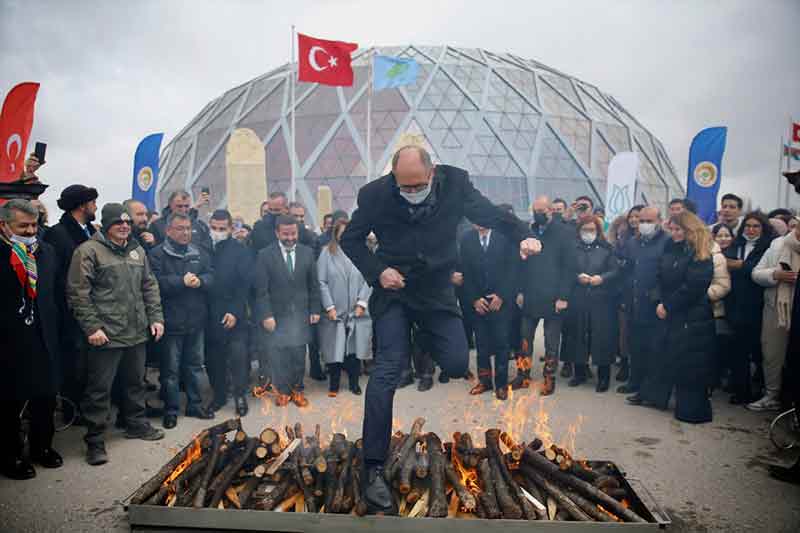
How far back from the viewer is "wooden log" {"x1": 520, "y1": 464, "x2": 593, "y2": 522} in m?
2.92

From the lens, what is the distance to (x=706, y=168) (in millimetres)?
11461

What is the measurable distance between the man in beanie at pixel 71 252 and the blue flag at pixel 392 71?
39.7 ft

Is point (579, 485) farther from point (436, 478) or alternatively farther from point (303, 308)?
point (303, 308)

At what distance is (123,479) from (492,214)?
332 cm

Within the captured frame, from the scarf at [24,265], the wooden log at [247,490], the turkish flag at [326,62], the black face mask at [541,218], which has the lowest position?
the wooden log at [247,490]

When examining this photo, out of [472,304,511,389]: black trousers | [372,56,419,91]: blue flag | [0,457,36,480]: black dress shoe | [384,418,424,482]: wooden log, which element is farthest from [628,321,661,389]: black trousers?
[372,56,419,91]: blue flag

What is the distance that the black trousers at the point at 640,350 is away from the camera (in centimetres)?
623

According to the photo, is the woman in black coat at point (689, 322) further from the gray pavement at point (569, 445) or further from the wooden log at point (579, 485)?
the wooden log at point (579, 485)

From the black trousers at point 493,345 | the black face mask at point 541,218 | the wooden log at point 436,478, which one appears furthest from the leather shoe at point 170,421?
the black face mask at point 541,218

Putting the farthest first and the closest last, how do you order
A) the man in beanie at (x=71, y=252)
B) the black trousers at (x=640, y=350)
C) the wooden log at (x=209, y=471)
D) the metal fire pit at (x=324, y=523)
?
the black trousers at (x=640, y=350) → the man in beanie at (x=71, y=252) → the wooden log at (x=209, y=471) → the metal fire pit at (x=324, y=523)

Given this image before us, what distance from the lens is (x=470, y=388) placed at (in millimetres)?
6672

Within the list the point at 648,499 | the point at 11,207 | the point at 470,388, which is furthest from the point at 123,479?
the point at 470,388

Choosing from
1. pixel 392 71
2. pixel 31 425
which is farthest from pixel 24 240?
pixel 392 71

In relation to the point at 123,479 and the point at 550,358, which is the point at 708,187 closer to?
the point at 550,358
